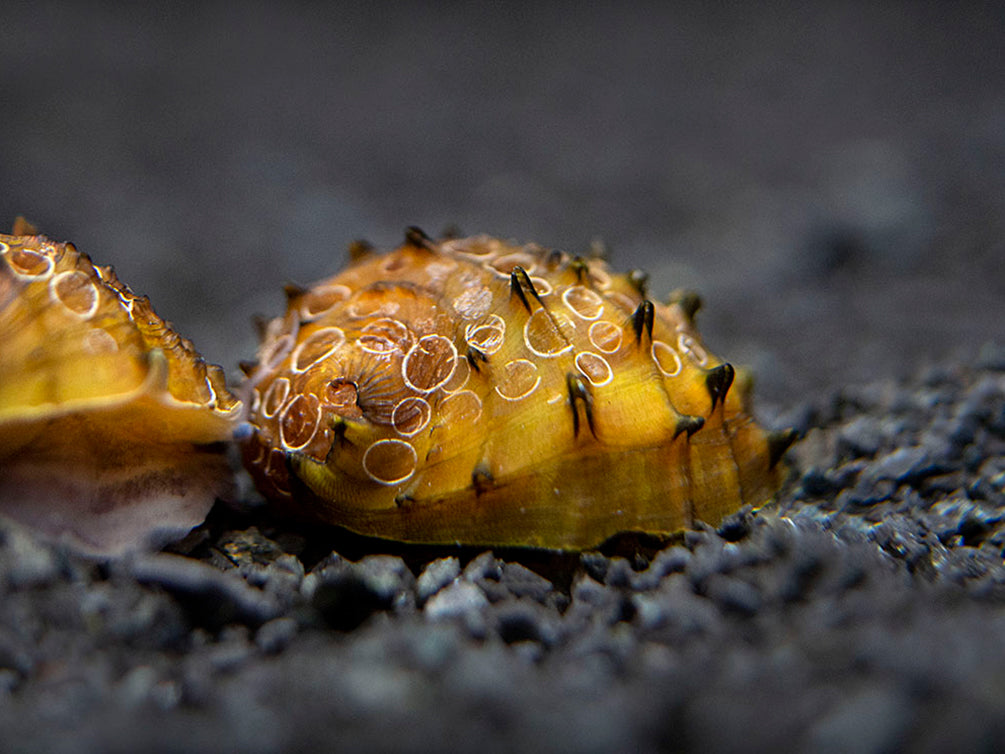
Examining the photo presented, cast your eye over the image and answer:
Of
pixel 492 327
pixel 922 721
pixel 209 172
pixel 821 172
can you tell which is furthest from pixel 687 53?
pixel 922 721

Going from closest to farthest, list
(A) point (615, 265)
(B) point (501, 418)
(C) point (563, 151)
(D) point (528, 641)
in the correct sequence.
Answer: (D) point (528, 641) < (B) point (501, 418) < (A) point (615, 265) < (C) point (563, 151)

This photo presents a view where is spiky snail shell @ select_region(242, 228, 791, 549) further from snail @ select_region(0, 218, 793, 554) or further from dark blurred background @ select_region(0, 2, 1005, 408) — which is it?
dark blurred background @ select_region(0, 2, 1005, 408)

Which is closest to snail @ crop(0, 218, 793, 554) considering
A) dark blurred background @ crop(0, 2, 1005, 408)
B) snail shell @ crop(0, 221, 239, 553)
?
snail shell @ crop(0, 221, 239, 553)

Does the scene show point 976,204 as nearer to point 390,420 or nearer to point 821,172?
point 821,172

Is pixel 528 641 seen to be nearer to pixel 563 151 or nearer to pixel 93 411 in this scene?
pixel 93 411

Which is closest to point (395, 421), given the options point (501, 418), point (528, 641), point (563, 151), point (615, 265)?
point (501, 418)
